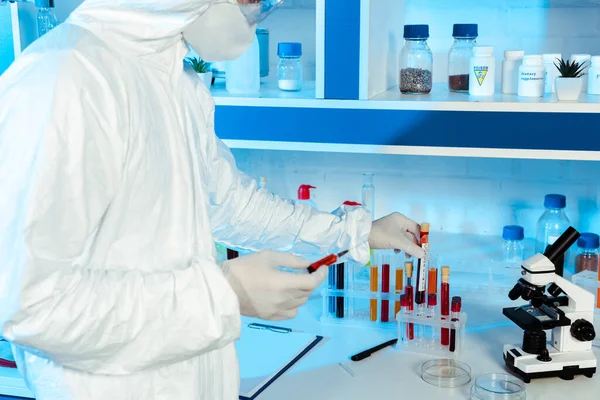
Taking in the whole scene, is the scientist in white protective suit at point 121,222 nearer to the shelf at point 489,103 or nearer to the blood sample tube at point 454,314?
the blood sample tube at point 454,314

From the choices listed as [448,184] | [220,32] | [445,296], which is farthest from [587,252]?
[220,32]

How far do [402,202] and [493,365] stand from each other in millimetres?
732

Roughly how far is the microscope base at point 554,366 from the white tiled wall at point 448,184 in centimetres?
67

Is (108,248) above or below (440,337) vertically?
above

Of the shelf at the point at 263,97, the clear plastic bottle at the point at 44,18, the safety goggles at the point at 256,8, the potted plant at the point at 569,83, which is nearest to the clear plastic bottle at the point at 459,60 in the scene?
the potted plant at the point at 569,83

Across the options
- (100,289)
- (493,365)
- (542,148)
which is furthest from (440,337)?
(100,289)

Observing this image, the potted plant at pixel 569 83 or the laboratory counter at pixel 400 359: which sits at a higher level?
the potted plant at pixel 569 83

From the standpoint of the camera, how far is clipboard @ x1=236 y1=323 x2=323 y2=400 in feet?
4.87

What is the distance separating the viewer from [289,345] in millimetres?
1659

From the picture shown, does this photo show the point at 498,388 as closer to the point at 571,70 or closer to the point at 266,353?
the point at 266,353

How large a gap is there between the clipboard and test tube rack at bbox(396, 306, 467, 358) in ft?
0.63

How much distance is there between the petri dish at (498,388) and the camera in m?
1.37

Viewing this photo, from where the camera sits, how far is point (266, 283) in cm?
111

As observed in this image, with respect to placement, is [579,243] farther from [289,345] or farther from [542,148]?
[289,345]
